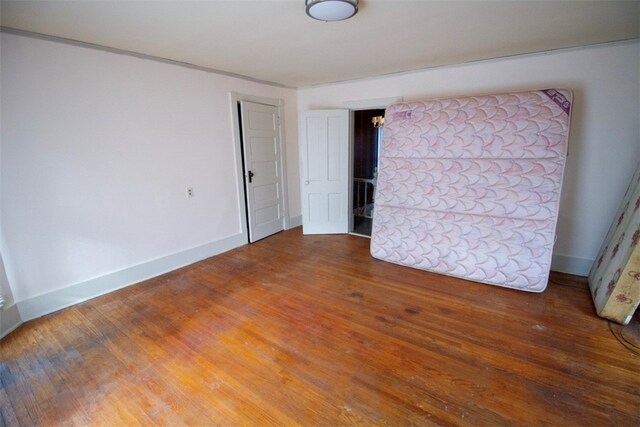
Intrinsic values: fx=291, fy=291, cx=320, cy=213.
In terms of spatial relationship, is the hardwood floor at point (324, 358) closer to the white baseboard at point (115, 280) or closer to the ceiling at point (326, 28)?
the white baseboard at point (115, 280)

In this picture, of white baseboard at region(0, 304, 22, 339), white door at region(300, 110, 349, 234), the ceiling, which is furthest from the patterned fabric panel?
white baseboard at region(0, 304, 22, 339)

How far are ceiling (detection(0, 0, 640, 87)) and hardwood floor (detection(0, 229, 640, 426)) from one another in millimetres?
2323

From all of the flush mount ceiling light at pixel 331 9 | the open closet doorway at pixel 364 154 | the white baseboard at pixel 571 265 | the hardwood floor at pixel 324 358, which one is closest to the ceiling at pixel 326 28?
the flush mount ceiling light at pixel 331 9

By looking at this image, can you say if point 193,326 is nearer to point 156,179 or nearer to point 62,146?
point 156,179

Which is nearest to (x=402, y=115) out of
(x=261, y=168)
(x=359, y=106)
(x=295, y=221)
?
(x=359, y=106)

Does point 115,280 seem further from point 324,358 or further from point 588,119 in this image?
point 588,119

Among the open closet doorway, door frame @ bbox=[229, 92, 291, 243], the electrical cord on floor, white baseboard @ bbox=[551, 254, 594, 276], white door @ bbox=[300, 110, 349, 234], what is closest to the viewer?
the electrical cord on floor

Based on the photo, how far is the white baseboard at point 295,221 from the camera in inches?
203

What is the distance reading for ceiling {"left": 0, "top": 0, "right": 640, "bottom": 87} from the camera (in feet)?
6.34

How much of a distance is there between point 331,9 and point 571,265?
11.6 ft

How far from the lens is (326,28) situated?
2295 mm

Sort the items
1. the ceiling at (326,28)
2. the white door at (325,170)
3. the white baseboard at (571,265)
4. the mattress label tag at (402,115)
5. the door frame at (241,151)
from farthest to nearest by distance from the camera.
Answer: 1. the white door at (325,170)
2. the door frame at (241,151)
3. the mattress label tag at (402,115)
4. the white baseboard at (571,265)
5. the ceiling at (326,28)

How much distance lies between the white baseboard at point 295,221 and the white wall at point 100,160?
4.97 ft

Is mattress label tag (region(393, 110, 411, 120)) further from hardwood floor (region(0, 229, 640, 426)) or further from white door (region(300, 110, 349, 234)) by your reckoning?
hardwood floor (region(0, 229, 640, 426))
